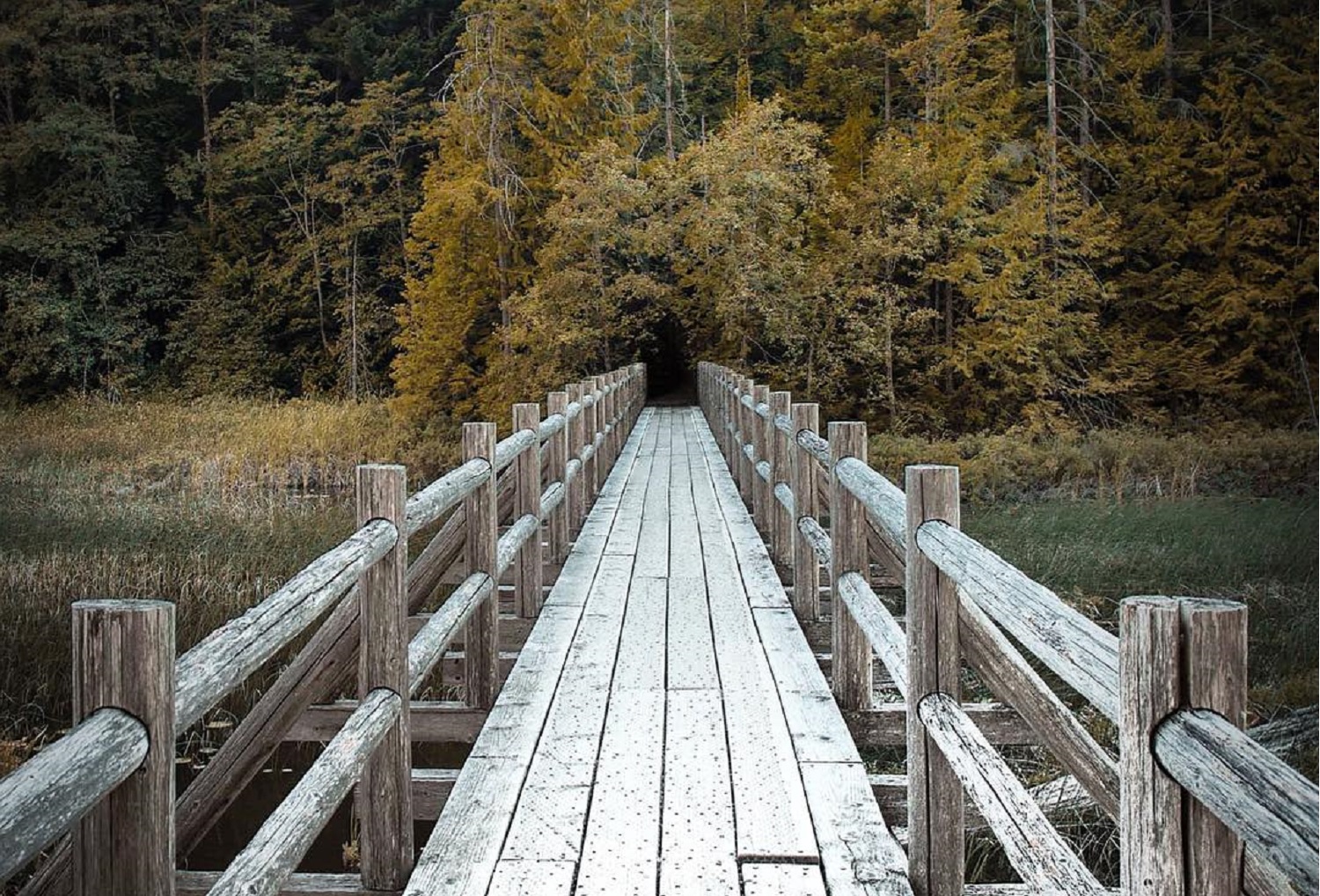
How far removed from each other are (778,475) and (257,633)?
5.38 meters

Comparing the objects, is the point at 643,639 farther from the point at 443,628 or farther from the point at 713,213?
the point at 713,213

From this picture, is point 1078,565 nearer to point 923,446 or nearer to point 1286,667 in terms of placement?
point 1286,667

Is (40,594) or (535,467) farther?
(40,594)

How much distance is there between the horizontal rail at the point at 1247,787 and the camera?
1.29 meters

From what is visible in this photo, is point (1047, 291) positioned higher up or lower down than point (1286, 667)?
higher up

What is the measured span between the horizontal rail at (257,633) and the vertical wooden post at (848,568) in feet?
6.74

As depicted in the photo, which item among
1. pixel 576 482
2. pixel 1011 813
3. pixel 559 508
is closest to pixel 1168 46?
pixel 576 482

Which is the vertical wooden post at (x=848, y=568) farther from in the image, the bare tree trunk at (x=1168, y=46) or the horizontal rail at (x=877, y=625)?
the bare tree trunk at (x=1168, y=46)

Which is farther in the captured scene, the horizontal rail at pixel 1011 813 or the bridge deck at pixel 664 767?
the bridge deck at pixel 664 767

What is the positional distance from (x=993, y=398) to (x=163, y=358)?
82.7 ft

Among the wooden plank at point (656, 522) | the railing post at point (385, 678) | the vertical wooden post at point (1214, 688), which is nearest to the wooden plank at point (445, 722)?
the railing post at point (385, 678)

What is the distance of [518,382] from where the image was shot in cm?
2577

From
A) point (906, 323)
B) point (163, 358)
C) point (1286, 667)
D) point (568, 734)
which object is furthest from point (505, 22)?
point (568, 734)

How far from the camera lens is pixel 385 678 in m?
3.35
